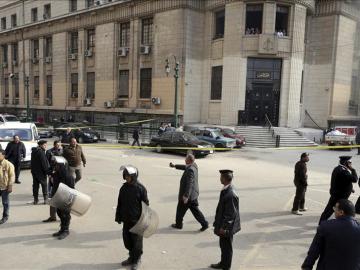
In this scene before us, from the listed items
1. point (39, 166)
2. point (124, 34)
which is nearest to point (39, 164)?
point (39, 166)

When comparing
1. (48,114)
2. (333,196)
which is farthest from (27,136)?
(48,114)

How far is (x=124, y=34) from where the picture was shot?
3550 cm

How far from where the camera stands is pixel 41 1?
4434 centimetres

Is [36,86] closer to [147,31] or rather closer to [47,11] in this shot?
[47,11]

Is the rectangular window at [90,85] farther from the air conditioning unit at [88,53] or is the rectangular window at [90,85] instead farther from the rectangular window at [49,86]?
the rectangular window at [49,86]

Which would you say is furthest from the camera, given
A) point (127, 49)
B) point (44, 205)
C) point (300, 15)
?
point (127, 49)

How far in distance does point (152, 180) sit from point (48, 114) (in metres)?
34.4

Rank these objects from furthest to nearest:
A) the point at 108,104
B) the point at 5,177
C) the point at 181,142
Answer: the point at 108,104 < the point at 181,142 < the point at 5,177

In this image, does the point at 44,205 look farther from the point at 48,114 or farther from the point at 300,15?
the point at 48,114

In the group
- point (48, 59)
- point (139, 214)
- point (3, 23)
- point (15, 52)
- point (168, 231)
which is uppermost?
point (3, 23)

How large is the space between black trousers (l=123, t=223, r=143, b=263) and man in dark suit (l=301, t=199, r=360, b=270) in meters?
2.83

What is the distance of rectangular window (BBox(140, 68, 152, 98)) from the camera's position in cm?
3359

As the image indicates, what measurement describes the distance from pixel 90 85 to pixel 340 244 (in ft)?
123

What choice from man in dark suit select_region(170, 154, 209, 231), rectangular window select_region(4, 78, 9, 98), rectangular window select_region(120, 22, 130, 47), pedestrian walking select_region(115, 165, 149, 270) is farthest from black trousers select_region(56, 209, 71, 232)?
rectangular window select_region(4, 78, 9, 98)
